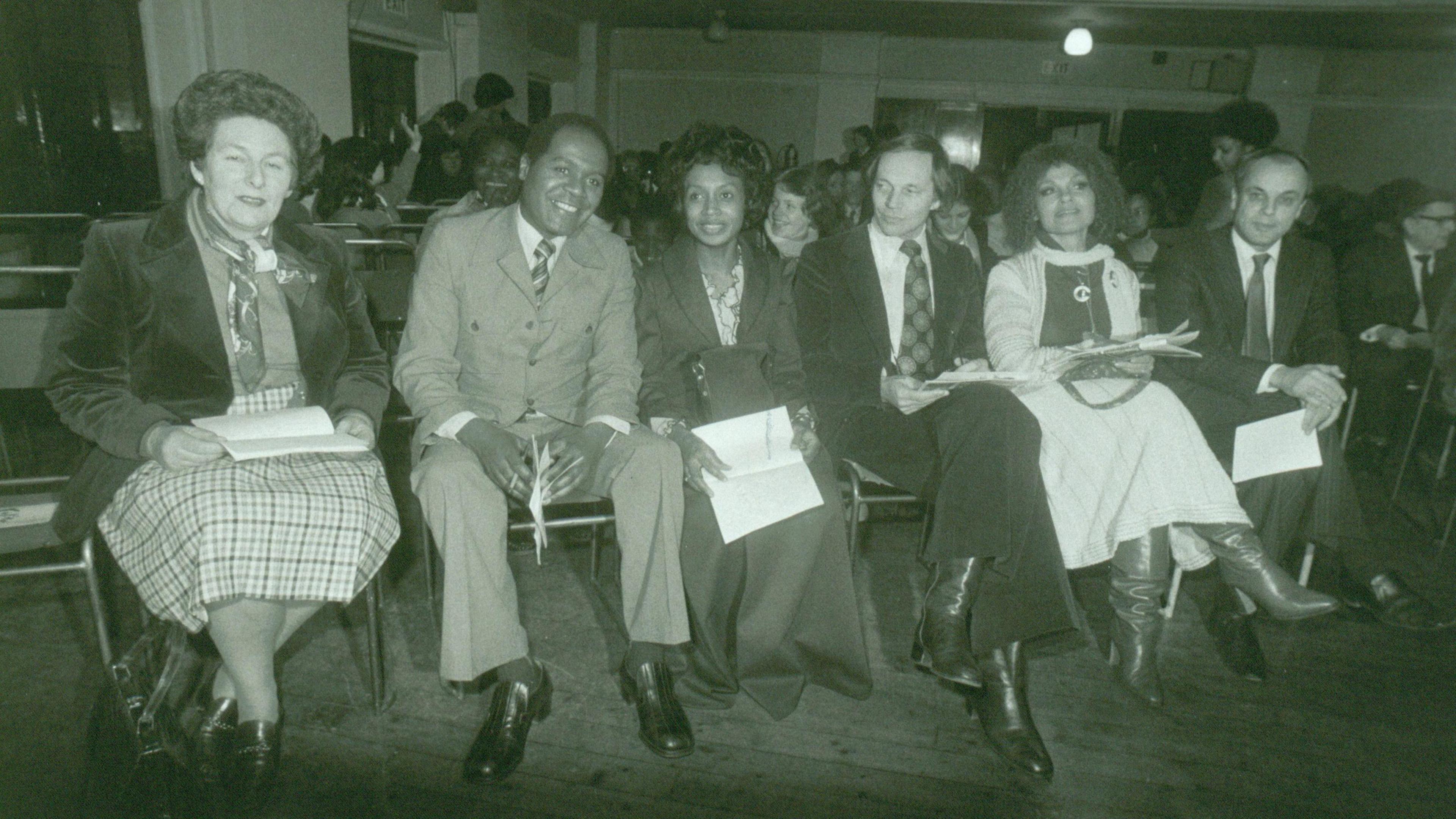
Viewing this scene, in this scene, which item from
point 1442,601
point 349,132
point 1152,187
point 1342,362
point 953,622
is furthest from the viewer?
point 1152,187

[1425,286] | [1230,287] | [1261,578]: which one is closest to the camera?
[1261,578]

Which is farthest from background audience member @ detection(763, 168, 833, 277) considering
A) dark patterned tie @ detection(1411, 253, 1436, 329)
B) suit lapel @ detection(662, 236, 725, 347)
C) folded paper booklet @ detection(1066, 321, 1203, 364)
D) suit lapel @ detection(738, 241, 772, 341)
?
dark patterned tie @ detection(1411, 253, 1436, 329)

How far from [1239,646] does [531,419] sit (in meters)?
2.19

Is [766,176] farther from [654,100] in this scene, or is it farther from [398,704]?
[654,100]

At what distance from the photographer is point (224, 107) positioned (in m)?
1.95

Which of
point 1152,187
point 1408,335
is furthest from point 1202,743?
point 1152,187

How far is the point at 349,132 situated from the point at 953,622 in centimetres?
588

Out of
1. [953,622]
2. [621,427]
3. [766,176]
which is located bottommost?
[953,622]

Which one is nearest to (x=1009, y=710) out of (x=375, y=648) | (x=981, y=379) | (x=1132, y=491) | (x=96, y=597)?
(x=1132, y=491)

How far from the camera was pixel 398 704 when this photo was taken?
2295 mm

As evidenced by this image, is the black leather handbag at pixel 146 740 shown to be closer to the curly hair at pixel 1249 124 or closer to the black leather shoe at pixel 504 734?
the black leather shoe at pixel 504 734

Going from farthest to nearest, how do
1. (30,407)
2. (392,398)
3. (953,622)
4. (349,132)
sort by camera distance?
(349,132), (30,407), (392,398), (953,622)

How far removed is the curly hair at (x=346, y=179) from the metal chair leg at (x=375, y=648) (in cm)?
293

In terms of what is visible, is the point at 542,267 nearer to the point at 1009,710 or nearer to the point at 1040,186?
the point at 1040,186
